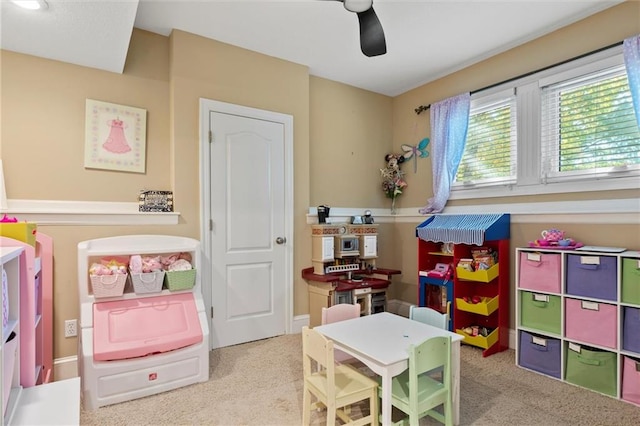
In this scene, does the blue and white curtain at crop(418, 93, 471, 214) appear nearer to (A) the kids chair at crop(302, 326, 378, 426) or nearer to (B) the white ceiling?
(B) the white ceiling

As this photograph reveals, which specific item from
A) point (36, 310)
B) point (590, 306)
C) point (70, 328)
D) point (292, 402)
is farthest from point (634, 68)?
point (70, 328)

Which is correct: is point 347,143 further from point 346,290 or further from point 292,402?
point 292,402

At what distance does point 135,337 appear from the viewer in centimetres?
232

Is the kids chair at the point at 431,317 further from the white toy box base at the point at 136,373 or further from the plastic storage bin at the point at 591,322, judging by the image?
the white toy box base at the point at 136,373

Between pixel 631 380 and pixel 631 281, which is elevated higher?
pixel 631 281

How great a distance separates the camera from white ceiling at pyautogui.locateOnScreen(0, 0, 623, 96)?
219 centimetres

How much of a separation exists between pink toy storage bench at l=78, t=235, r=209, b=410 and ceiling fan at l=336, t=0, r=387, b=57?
2067 millimetres

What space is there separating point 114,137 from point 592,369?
13.0 ft

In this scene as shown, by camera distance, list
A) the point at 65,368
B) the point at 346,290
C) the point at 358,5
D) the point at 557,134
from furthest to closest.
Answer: the point at 346,290
the point at 557,134
the point at 65,368
the point at 358,5

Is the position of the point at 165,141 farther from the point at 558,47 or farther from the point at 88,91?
the point at 558,47

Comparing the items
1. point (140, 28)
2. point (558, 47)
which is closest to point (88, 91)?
point (140, 28)

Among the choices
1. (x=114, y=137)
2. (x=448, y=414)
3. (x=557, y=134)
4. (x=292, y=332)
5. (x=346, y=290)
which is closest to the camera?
(x=448, y=414)

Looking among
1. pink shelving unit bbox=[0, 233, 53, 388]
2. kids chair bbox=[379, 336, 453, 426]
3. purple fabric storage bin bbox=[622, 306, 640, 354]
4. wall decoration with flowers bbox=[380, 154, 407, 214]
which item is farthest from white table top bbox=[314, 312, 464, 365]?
wall decoration with flowers bbox=[380, 154, 407, 214]

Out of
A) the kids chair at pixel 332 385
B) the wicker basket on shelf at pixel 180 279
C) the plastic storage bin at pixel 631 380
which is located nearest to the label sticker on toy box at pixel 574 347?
the plastic storage bin at pixel 631 380
